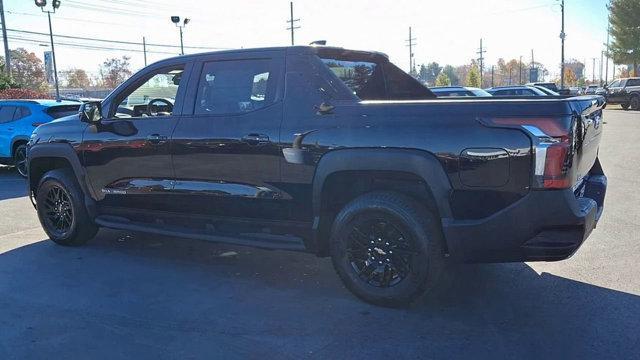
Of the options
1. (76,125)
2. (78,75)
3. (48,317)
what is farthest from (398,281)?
(78,75)

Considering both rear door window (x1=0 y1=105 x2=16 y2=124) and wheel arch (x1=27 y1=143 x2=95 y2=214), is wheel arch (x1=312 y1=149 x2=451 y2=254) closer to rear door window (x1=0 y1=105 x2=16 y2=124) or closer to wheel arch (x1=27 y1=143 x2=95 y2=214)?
wheel arch (x1=27 y1=143 x2=95 y2=214)

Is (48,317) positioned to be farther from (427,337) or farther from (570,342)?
(570,342)

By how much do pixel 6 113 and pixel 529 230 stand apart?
38.8 ft

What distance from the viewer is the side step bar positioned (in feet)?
14.6

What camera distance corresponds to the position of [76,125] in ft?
18.8

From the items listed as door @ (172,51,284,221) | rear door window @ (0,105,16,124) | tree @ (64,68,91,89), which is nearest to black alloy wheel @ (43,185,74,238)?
door @ (172,51,284,221)

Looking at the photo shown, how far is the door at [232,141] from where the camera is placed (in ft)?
14.6

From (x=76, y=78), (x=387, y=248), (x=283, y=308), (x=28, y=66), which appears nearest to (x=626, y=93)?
(x=387, y=248)

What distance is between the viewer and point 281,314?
4109 mm

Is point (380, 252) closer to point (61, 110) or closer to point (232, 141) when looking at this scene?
point (232, 141)

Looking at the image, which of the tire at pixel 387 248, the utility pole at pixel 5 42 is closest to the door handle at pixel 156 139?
the tire at pixel 387 248

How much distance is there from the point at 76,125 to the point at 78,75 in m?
118

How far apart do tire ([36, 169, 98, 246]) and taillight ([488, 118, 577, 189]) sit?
443 centimetres

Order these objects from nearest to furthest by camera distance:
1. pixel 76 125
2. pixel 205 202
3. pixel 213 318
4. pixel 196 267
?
pixel 213 318
pixel 205 202
pixel 196 267
pixel 76 125
